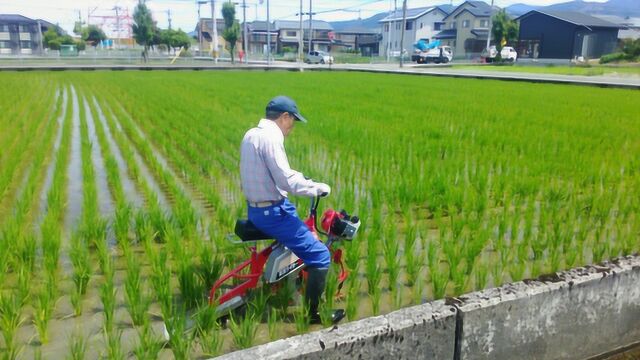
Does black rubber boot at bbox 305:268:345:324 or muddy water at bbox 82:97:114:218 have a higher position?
black rubber boot at bbox 305:268:345:324

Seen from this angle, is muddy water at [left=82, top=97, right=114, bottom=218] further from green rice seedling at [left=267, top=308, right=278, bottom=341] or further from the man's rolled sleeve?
the man's rolled sleeve

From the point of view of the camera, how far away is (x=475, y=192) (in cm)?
492

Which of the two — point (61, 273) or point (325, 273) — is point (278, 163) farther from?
point (61, 273)

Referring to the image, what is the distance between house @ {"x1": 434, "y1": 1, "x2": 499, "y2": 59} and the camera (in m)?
52.4

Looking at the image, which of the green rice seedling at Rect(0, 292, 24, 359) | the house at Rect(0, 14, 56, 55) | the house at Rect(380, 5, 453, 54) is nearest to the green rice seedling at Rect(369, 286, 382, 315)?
the green rice seedling at Rect(0, 292, 24, 359)

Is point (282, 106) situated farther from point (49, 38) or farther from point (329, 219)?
point (49, 38)

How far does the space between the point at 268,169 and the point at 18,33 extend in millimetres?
64186

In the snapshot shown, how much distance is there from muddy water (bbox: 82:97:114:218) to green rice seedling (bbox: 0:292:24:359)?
2.05m

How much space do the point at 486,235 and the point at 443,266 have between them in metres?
0.45

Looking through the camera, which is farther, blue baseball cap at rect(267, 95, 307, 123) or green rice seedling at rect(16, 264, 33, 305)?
green rice seedling at rect(16, 264, 33, 305)

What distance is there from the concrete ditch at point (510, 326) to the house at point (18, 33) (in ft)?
203

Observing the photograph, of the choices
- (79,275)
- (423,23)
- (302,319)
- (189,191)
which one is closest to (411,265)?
(302,319)

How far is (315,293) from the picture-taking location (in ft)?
8.41

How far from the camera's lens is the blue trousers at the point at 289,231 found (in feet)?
8.13
